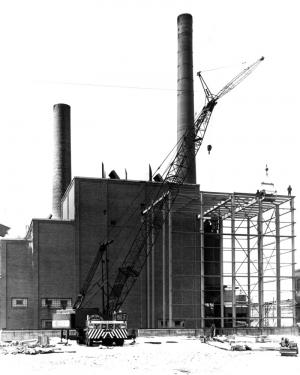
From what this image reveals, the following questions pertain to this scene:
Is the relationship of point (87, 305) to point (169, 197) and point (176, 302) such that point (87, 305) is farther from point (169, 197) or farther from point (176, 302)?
point (169, 197)

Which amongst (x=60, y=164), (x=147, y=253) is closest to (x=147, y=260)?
(x=147, y=253)

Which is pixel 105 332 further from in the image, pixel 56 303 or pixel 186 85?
pixel 186 85

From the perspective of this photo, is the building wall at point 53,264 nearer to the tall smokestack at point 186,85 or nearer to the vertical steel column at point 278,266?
the tall smokestack at point 186,85

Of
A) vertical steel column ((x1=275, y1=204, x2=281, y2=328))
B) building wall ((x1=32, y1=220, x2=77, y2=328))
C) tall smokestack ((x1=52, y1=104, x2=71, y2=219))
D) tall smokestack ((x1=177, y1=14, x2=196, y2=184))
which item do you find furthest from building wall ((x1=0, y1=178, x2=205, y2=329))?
tall smokestack ((x1=52, y1=104, x2=71, y2=219))

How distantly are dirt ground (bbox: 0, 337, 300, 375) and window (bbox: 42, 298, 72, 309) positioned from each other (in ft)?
67.1

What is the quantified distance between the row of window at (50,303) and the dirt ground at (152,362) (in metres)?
20.5

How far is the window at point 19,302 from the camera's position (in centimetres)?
5416

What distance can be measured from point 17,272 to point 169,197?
1509cm

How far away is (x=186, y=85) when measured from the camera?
61.0m

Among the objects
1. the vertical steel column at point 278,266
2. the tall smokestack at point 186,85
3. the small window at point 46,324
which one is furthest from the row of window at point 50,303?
the vertical steel column at point 278,266

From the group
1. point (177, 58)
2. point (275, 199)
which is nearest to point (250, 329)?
point (275, 199)

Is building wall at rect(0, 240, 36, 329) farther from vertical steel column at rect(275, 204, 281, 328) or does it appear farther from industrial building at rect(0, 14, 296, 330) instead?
vertical steel column at rect(275, 204, 281, 328)

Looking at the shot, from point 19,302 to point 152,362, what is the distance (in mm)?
29662

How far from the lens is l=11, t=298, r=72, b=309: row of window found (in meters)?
53.7
